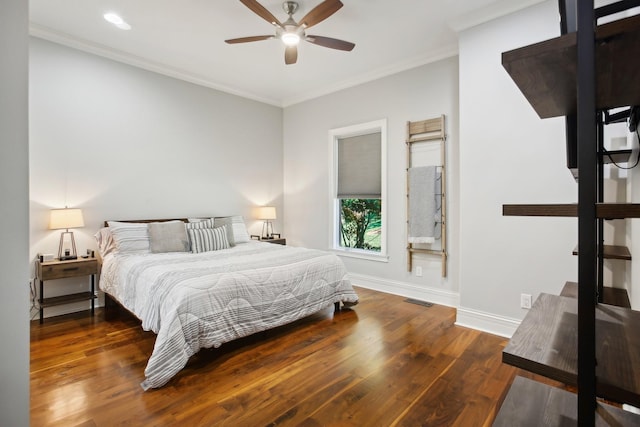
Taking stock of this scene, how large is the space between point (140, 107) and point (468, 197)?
406 centimetres

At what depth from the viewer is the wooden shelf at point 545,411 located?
2.92 feet

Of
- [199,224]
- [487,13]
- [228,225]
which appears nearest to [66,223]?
[199,224]

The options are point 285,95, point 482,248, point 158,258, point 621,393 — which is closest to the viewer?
point 621,393

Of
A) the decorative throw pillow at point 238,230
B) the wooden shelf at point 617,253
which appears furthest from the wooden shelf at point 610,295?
the decorative throw pillow at point 238,230

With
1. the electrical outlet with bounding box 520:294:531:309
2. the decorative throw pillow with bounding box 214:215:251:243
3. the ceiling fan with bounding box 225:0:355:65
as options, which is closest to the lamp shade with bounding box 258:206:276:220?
the decorative throw pillow with bounding box 214:215:251:243

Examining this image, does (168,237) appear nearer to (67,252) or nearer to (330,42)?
(67,252)

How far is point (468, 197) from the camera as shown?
3.25 m

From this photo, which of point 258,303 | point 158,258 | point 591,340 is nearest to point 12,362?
point 591,340

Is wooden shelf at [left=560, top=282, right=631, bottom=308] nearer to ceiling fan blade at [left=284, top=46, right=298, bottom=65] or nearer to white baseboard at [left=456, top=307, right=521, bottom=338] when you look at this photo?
white baseboard at [left=456, top=307, right=521, bottom=338]

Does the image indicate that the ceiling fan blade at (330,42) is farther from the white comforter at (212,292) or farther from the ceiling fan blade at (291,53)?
the white comforter at (212,292)

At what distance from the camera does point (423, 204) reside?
4012mm

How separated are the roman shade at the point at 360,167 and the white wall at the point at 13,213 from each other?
4004 millimetres

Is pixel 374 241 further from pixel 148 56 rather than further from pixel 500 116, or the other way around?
pixel 148 56

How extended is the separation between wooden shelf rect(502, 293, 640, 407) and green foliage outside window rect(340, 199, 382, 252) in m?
3.79
